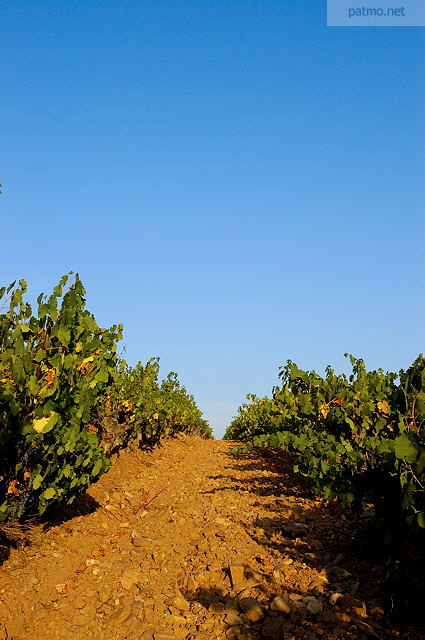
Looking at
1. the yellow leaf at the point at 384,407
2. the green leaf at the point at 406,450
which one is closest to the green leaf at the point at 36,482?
the green leaf at the point at 406,450

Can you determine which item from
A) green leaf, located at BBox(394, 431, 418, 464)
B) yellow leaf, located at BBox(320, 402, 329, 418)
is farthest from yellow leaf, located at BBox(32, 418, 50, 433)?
yellow leaf, located at BBox(320, 402, 329, 418)

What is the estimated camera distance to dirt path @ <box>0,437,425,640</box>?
371 centimetres


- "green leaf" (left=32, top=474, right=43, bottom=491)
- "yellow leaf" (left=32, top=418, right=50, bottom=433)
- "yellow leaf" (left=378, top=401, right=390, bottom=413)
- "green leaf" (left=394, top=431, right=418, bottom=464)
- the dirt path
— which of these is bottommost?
the dirt path

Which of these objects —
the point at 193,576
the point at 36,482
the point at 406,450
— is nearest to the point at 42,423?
the point at 36,482

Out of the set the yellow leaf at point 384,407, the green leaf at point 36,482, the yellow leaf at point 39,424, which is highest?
the yellow leaf at point 384,407

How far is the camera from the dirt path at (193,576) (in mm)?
3707

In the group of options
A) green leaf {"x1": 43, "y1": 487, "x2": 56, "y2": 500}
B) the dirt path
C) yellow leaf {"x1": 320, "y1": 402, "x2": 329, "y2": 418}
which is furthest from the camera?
yellow leaf {"x1": 320, "y1": 402, "x2": 329, "y2": 418}

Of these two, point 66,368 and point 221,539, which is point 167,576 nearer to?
point 221,539

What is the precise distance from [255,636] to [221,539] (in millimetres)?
1790

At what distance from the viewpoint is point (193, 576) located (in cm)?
451

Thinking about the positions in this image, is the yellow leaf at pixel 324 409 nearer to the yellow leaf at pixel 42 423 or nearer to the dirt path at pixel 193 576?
the dirt path at pixel 193 576

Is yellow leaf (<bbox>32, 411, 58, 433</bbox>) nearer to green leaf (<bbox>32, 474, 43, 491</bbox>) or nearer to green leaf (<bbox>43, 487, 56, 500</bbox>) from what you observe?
green leaf (<bbox>32, 474, 43, 491</bbox>)

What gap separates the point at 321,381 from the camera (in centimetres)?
904

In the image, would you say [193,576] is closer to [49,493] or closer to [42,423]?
[49,493]
